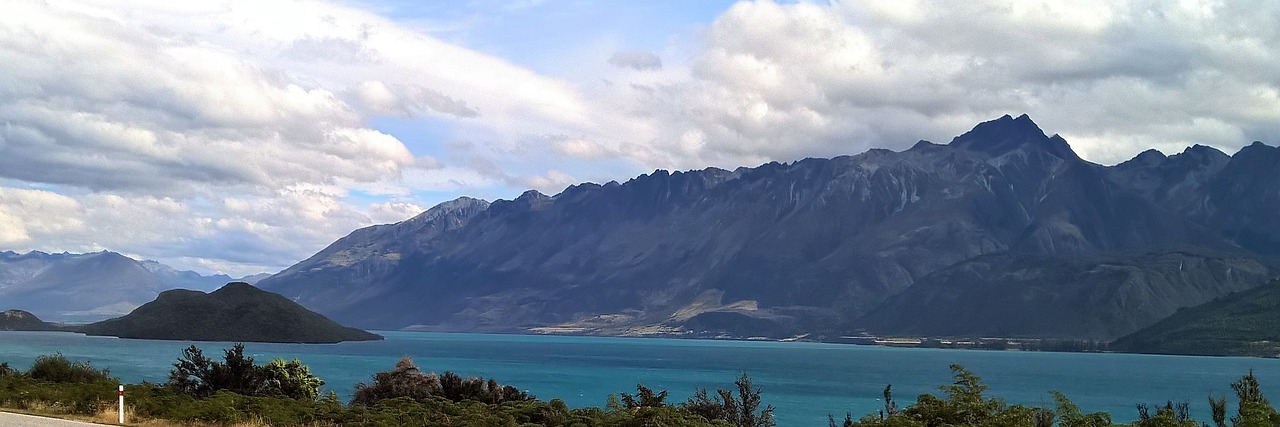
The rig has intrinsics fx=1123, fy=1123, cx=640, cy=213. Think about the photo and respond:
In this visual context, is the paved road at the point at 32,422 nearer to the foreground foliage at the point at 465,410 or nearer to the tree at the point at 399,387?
the foreground foliage at the point at 465,410

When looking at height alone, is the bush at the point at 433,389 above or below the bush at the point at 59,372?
below

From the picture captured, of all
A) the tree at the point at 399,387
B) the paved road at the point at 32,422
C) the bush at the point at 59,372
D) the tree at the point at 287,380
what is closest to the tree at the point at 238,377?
the tree at the point at 287,380

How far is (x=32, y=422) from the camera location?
1303 inches

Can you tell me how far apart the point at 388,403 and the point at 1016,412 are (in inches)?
921

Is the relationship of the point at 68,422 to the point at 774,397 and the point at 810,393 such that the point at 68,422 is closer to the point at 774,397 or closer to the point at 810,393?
the point at 774,397

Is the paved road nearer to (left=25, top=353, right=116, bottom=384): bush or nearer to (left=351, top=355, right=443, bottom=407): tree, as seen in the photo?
(left=25, top=353, right=116, bottom=384): bush

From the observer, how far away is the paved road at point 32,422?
1266 inches

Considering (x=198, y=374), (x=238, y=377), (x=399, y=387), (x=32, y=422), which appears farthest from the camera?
(x=198, y=374)

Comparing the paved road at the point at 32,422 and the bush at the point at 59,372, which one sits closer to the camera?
the paved road at the point at 32,422

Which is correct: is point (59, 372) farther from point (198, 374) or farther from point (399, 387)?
point (399, 387)

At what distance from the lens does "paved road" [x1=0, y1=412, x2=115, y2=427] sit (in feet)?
105

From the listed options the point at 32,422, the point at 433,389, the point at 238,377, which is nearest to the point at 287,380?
the point at 238,377

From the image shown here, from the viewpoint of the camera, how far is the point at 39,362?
55.9 meters

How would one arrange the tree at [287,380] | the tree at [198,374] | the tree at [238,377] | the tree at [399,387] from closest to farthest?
the tree at [198,374]
the tree at [238,377]
the tree at [399,387]
the tree at [287,380]
